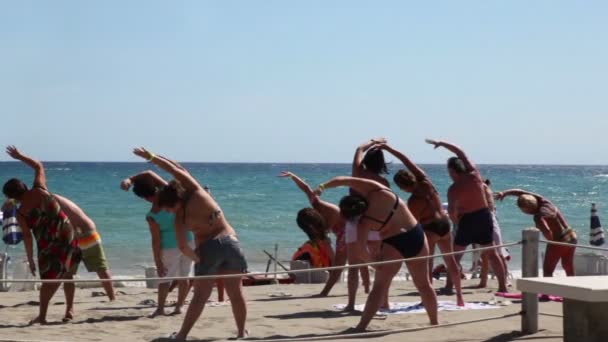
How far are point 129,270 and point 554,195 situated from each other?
40910mm

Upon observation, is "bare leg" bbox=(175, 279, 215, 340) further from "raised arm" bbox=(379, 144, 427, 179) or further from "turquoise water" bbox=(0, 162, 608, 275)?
"turquoise water" bbox=(0, 162, 608, 275)

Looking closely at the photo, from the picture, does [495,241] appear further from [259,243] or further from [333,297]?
[259,243]

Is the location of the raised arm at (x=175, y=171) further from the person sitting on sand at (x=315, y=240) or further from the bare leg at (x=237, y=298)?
the person sitting on sand at (x=315, y=240)

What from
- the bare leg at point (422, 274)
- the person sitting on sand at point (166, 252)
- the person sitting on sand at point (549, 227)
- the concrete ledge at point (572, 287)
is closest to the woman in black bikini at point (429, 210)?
the person sitting on sand at point (549, 227)

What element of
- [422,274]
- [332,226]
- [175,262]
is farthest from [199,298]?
[332,226]

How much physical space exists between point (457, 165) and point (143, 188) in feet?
10.2

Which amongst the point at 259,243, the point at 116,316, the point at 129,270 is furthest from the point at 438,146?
the point at 259,243

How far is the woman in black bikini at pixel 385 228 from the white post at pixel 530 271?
27.5 inches

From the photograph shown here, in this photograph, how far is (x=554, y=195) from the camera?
56.4 metres

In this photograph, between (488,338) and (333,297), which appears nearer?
(488,338)

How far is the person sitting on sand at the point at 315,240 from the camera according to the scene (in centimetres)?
996

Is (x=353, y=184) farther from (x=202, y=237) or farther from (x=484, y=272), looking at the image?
(x=484, y=272)

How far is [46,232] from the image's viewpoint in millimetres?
8211

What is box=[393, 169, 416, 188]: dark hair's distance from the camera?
8.54m
